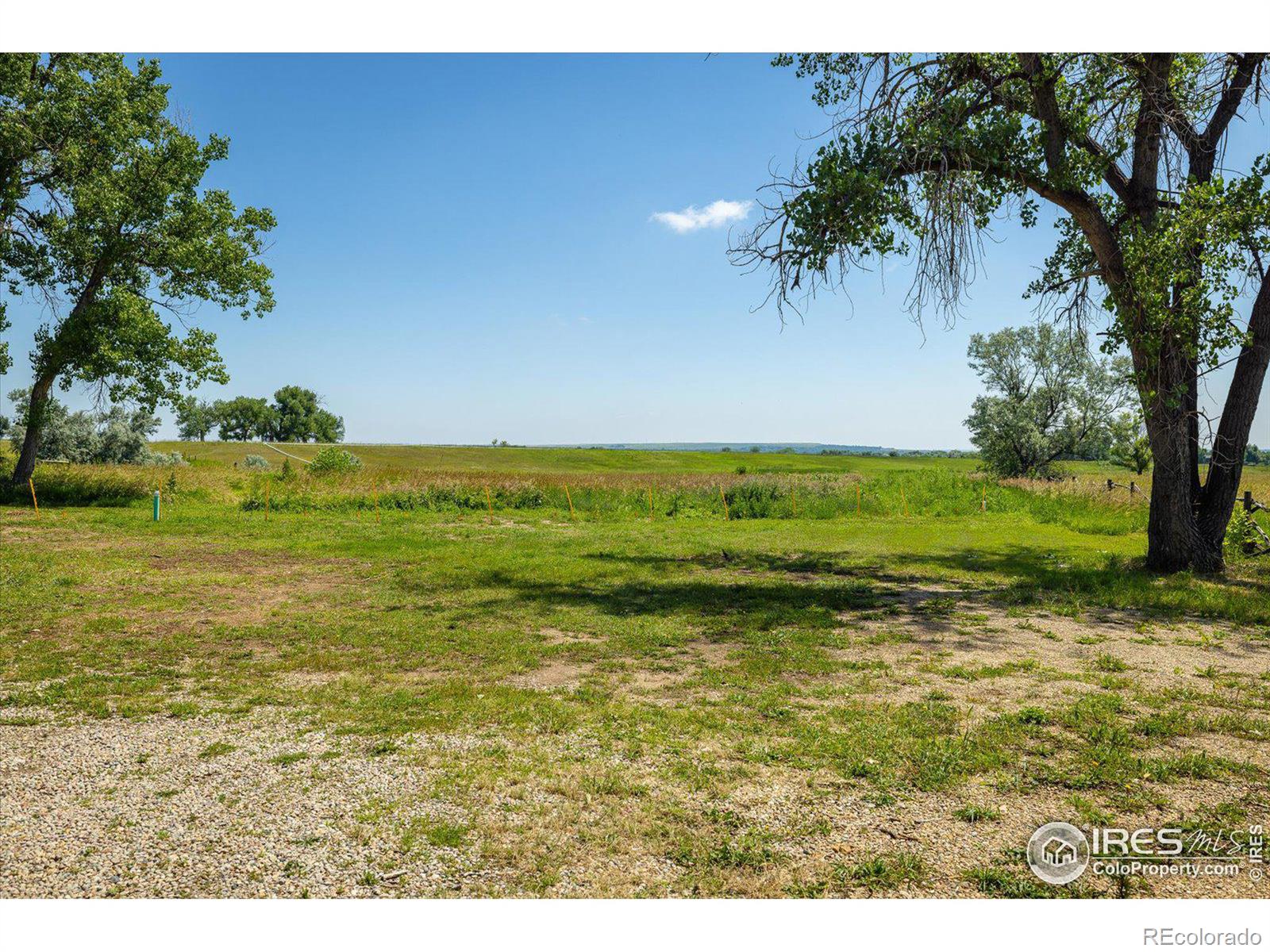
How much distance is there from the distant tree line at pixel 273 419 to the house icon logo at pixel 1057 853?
377ft

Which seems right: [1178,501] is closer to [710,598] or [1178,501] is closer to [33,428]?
[710,598]

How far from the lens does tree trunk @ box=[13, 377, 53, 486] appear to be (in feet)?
83.8

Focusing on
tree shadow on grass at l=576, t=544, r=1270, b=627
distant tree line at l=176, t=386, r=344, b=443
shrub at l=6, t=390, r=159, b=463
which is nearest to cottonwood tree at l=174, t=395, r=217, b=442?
distant tree line at l=176, t=386, r=344, b=443

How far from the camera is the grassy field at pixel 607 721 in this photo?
12.7ft

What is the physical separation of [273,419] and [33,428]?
90541 mm

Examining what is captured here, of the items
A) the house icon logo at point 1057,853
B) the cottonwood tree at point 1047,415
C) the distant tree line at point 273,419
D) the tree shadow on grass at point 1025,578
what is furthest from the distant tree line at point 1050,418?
the distant tree line at point 273,419

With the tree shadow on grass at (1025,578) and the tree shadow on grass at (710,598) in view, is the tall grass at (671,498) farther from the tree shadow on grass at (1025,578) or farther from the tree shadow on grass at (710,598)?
the tree shadow on grass at (710,598)

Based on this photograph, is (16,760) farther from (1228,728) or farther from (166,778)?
(1228,728)

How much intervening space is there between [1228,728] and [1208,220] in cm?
846

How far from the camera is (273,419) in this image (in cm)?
11019

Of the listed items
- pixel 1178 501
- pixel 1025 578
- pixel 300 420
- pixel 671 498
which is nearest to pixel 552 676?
pixel 1025 578

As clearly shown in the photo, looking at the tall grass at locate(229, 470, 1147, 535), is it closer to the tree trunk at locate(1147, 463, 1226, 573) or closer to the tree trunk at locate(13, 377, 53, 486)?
the tree trunk at locate(13, 377, 53, 486)

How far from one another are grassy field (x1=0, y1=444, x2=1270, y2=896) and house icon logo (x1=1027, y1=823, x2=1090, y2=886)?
3.4 inches

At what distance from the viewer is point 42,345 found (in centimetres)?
2553
